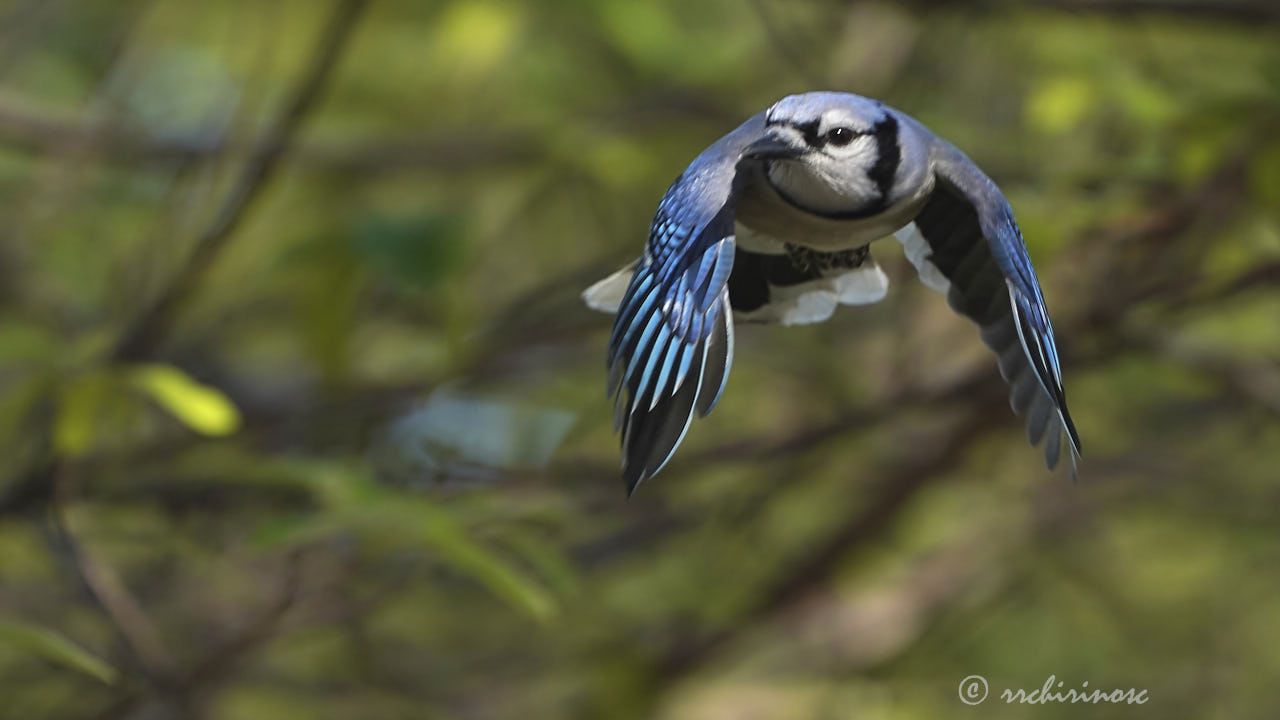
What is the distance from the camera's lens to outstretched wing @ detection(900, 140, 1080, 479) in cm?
95

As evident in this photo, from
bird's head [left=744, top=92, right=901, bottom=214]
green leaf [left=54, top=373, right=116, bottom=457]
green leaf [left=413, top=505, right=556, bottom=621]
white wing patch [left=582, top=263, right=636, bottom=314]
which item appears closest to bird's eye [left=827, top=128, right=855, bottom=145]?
bird's head [left=744, top=92, right=901, bottom=214]

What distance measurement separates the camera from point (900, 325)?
2.35m

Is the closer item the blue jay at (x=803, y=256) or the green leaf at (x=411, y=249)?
the blue jay at (x=803, y=256)

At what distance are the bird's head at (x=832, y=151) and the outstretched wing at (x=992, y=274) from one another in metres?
0.04

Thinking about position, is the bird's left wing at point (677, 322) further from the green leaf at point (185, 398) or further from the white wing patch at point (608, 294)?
the green leaf at point (185, 398)

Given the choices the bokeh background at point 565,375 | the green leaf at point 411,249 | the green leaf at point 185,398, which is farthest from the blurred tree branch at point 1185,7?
the green leaf at point 185,398

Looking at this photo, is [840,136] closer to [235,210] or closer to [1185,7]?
[235,210]

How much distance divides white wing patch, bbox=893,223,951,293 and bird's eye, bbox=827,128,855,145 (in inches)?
4.4

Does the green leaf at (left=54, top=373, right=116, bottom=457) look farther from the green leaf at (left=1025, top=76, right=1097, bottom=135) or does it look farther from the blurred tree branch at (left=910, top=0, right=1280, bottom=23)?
the blurred tree branch at (left=910, top=0, right=1280, bottom=23)

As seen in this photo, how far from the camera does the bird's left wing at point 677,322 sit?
82 centimetres

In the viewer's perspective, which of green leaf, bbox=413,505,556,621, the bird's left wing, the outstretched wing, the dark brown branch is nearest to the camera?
the bird's left wing

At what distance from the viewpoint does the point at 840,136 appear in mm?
1059

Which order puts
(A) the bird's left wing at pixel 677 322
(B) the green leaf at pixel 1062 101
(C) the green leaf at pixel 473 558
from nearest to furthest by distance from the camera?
(A) the bird's left wing at pixel 677 322
(C) the green leaf at pixel 473 558
(B) the green leaf at pixel 1062 101

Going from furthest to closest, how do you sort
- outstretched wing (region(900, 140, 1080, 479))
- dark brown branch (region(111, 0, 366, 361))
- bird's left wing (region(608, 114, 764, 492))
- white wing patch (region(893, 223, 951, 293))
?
dark brown branch (region(111, 0, 366, 361)), white wing patch (region(893, 223, 951, 293)), outstretched wing (region(900, 140, 1080, 479)), bird's left wing (region(608, 114, 764, 492))
